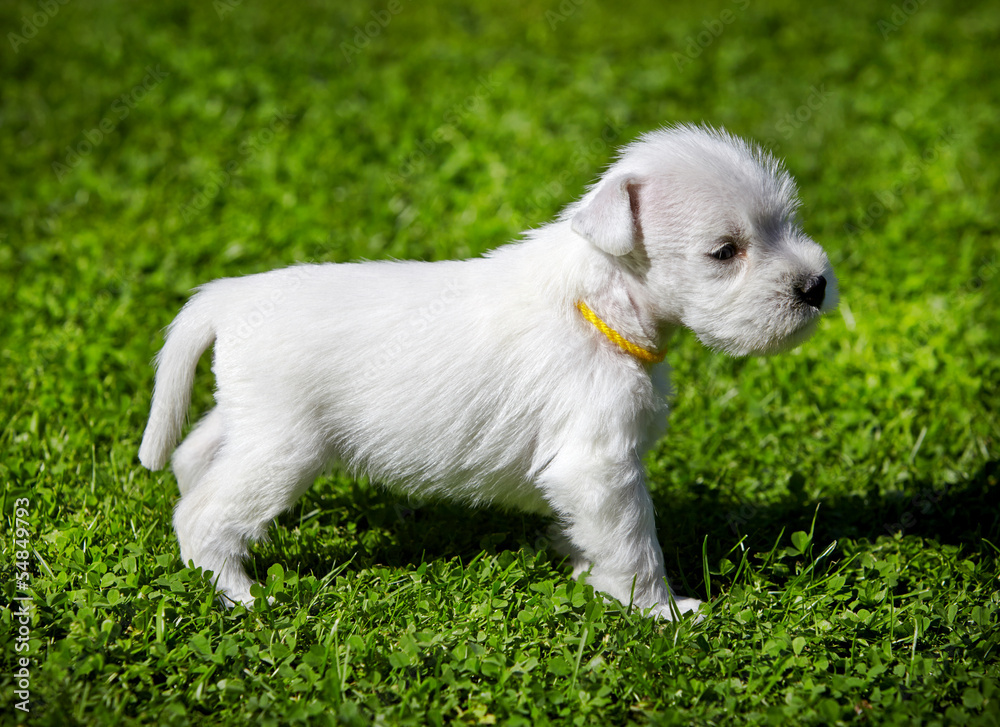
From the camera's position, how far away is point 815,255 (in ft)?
9.64

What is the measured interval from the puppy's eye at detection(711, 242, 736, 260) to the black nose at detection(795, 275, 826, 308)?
0.24 meters

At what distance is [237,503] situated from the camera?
3.00m

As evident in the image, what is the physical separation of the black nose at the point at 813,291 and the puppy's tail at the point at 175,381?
2003 mm

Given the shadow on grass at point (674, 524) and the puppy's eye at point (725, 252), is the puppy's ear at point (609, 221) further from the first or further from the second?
the shadow on grass at point (674, 524)

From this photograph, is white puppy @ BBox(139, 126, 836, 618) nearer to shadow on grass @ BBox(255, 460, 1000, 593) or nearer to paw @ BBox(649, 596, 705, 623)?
paw @ BBox(649, 596, 705, 623)

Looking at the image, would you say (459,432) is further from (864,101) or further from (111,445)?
(864,101)

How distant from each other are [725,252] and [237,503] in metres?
1.82

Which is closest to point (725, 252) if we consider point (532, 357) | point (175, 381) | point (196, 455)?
point (532, 357)

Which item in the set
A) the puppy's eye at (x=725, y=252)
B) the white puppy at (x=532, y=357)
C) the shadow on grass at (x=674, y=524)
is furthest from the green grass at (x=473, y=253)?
the puppy's eye at (x=725, y=252)

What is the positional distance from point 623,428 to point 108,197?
428 centimetres

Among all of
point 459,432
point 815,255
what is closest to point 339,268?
point 459,432

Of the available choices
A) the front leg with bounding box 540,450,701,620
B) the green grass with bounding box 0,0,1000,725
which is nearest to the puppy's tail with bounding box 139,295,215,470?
the green grass with bounding box 0,0,1000,725

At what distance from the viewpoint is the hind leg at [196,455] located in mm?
3350

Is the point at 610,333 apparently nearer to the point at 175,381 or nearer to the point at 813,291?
the point at 813,291
